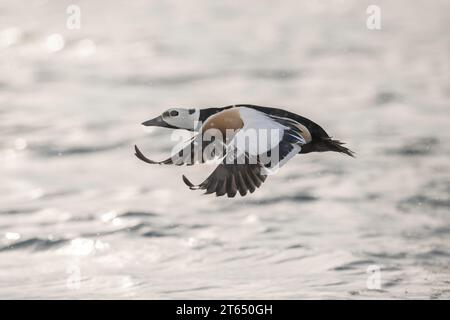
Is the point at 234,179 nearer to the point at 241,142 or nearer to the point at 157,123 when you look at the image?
the point at 241,142

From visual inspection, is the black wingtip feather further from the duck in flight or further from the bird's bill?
the bird's bill

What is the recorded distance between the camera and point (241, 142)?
6676 millimetres

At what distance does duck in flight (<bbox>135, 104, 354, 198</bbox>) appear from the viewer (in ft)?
21.7

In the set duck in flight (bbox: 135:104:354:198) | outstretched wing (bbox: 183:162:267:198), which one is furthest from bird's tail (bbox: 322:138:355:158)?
outstretched wing (bbox: 183:162:267:198)

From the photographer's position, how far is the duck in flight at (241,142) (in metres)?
6.62

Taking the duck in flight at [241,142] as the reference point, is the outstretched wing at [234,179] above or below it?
below

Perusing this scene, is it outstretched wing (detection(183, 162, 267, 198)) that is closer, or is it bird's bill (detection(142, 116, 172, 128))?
outstretched wing (detection(183, 162, 267, 198))

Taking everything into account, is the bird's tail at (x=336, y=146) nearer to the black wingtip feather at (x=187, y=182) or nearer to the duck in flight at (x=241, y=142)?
the duck in flight at (x=241, y=142)

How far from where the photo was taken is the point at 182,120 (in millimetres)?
7402

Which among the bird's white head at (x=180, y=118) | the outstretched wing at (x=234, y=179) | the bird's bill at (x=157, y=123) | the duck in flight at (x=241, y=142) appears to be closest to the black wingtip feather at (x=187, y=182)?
the duck in flight at (x=241, y=142)

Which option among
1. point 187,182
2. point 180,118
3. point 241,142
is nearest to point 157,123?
point 180,118

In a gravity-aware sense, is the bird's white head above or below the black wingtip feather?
above

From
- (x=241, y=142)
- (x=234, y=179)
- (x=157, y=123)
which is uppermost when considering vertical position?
(x=157, y=123)
